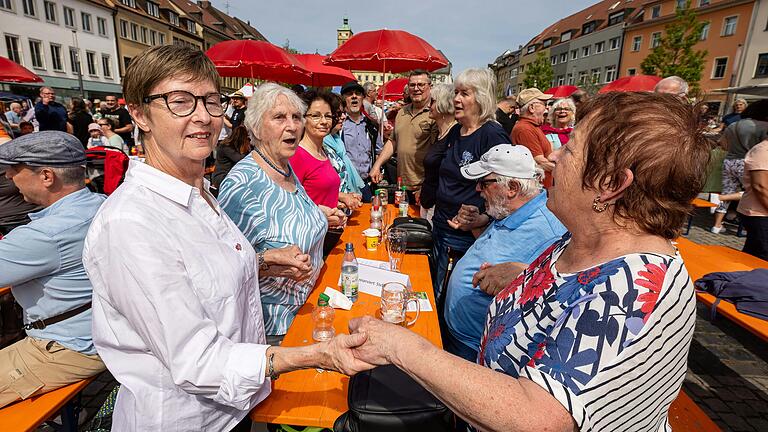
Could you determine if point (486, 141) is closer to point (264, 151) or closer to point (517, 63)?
point (264, 151)

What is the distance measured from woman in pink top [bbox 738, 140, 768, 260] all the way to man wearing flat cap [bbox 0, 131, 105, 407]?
17.7ft

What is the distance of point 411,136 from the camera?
5.71m

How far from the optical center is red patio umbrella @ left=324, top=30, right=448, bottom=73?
247 inches

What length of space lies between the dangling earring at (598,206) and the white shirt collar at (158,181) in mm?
1469

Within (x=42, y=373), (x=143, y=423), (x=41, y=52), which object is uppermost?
(x=41, y=52)

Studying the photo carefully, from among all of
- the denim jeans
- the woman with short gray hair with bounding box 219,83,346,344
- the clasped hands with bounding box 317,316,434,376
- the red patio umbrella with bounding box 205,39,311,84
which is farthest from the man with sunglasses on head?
the clasped hands with bounding box 317,316,434,376

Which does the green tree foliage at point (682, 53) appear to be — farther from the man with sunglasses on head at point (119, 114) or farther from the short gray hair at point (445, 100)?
the man with sunglasses on head at point (119, 114)

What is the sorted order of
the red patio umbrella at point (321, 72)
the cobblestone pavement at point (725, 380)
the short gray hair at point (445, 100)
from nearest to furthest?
the cobblestone pavement at point (725, 380) → the short gray hair at point (445, 100) → the red patio umbrella at point (321, 72)

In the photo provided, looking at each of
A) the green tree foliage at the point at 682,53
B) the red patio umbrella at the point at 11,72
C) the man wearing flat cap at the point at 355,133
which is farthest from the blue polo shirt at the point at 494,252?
the green tree foliage at the point at 682,53

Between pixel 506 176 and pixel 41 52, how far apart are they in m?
40.0

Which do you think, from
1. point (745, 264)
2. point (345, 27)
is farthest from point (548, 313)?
point (345, 27)

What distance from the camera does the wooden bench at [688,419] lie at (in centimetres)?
218

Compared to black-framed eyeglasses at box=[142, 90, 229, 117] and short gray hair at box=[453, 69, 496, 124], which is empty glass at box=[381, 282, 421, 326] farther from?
short gray hair at box=[453, 69, 496, 124]

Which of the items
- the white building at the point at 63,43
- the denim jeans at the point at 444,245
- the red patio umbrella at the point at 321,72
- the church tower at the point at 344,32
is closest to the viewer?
the denim jeans at the point at 444,245
